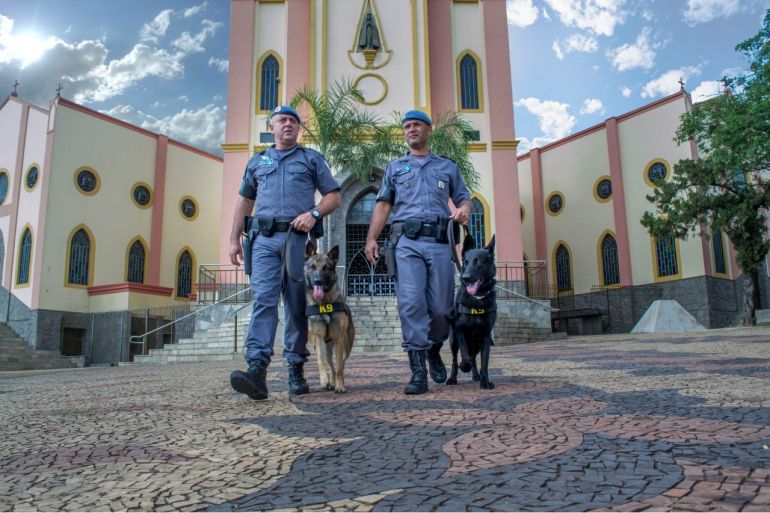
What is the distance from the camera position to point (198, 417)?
356 cm

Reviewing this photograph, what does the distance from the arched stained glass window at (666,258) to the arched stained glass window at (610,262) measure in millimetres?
1917

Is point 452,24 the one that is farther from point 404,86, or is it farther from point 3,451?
point 3,451

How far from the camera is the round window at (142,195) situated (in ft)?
87.0

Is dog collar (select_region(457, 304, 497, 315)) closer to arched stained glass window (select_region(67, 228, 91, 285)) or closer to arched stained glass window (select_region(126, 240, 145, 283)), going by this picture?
arched stained glass window (select_region(67, 228, 91, 285))

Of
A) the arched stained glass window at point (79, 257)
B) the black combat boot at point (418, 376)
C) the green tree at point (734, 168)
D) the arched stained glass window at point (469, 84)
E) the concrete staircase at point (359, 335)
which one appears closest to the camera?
the black combat boot at point (418, 376)

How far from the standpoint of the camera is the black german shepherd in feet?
14.6

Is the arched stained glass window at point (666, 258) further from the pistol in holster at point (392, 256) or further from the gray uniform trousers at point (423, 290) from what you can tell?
the pistol in holster at point (392, 256)

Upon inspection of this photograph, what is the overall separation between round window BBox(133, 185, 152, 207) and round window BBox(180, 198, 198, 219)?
1802 millimetres

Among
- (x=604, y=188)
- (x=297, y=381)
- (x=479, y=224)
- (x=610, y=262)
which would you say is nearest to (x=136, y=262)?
(x=479, y=224)

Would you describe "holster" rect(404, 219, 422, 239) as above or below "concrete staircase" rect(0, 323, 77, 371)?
above

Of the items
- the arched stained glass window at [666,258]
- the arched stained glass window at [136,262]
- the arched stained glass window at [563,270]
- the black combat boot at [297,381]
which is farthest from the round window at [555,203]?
the black combat boot at [297,381]

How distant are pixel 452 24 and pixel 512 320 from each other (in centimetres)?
1191

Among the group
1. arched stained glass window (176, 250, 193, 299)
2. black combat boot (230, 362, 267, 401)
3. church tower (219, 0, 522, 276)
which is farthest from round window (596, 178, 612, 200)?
black combat boot (230, 362, 267, 401)

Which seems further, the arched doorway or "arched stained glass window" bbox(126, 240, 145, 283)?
"arched stained glass window" bbox(126, 240, 145, 283)
